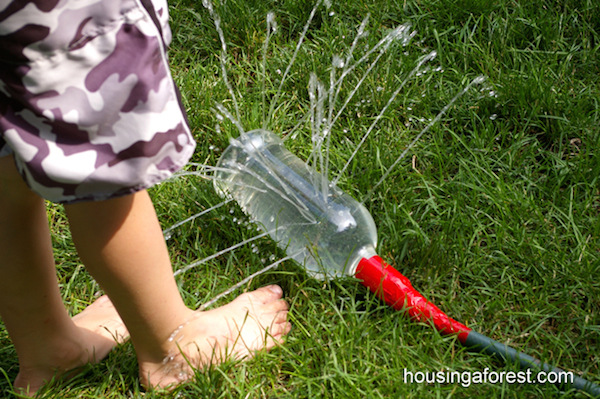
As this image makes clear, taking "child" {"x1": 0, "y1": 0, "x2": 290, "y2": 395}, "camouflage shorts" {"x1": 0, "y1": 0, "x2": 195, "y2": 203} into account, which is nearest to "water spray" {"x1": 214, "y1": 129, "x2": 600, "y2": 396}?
"child" {"x1": 0, "y1": 0, "x2": 290, "y2": 395}

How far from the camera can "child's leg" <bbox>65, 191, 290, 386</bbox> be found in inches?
41.9

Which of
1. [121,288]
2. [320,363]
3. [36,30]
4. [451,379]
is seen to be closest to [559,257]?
[451,379]

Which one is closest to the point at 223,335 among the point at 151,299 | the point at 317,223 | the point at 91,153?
the point at 151,299

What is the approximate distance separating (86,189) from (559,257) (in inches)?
54.2

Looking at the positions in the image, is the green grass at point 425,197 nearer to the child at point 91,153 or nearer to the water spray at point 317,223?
the water spray at point 317,223

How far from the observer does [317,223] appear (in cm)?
169

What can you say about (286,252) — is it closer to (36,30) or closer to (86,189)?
(86,189)

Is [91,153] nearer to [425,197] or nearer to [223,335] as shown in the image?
[223,335]

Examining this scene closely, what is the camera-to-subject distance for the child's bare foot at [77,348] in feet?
4.66

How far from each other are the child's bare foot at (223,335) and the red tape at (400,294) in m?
0.28

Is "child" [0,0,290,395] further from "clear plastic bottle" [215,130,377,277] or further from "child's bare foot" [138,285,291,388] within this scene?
"clear plastic bottle" [215,130,377,277]

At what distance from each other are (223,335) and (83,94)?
849 millimetres

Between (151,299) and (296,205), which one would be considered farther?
(296,205)

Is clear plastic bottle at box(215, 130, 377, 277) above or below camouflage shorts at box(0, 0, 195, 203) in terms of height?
below
